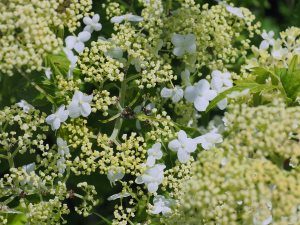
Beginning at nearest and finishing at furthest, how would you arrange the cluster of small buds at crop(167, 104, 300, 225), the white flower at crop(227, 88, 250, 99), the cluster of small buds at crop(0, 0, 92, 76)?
the cluster of small buds at crop(167, 104, 300, 225) → the cluster of small buds at crop(0, 0, 92, 76) → the white flower at crop(227, 88, 250, 99)

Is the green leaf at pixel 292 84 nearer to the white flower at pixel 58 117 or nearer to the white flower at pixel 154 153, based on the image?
the white flower at pixel 154 153

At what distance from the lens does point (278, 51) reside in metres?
2.06

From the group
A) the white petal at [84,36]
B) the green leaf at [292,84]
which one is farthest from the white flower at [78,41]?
the green leaf at [292,84]

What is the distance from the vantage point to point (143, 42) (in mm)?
2012

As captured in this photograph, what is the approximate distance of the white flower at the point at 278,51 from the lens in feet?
6.72

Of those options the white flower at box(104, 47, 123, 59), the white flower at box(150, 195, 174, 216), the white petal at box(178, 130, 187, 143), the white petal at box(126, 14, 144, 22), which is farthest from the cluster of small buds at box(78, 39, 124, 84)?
the white flower at box(150, 195, 174, 216)

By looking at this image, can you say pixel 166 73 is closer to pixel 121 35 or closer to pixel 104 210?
pixel 121 35

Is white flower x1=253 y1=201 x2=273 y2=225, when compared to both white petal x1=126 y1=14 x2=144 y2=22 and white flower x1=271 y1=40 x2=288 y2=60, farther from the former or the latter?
white petal x1=126 y1=14 x2=144 y2=22

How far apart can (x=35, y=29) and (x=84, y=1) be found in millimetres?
304

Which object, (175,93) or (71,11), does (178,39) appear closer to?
(175,93)

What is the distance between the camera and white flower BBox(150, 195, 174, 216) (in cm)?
193

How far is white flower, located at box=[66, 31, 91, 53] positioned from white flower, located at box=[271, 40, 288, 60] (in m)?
0.50

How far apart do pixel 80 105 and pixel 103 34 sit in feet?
1.39

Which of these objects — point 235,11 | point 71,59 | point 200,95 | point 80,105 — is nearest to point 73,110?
point 80,105
